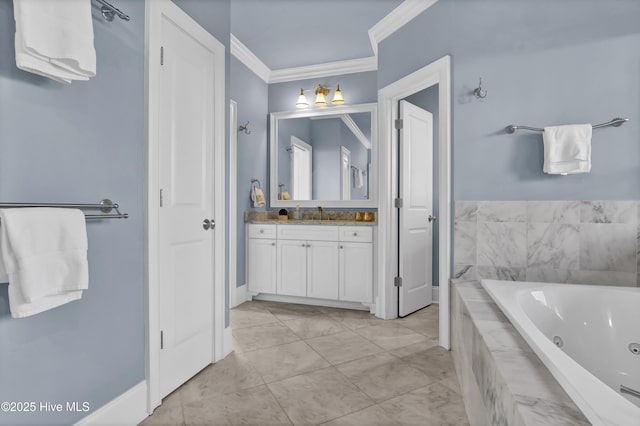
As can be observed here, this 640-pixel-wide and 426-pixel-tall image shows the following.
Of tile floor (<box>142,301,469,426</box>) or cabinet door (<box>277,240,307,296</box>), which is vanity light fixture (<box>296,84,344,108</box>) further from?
tile floor (<box>142,301,469,426</box>)

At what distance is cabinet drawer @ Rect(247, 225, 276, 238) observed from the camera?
11.6ft

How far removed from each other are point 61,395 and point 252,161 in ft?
9.10

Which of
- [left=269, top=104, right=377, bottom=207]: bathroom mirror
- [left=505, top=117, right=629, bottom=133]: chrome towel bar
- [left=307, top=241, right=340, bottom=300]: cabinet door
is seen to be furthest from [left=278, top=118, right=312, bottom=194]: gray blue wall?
[left=505, top=117, right=629, bottom=133]: chrome towel bar

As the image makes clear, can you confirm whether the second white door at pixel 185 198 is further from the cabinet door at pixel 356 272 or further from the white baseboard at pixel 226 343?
the cabinet door at pixel 356 272

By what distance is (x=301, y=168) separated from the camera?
394cm

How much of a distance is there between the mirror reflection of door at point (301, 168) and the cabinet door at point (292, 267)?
68cm

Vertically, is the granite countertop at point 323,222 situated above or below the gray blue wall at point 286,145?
below

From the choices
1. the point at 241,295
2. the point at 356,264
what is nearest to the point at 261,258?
the point at 241,295

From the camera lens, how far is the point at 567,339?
1681 mm

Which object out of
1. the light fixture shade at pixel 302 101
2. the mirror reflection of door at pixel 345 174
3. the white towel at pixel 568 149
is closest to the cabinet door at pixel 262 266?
the mirror reflection of door at pixel 345 174

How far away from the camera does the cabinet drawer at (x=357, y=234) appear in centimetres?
325

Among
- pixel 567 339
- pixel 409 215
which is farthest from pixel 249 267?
pixel 567 339

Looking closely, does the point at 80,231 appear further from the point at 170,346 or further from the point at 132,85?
the point at 170,346

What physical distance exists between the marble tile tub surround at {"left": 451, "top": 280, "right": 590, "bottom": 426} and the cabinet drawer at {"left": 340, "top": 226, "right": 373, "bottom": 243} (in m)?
1.44
